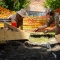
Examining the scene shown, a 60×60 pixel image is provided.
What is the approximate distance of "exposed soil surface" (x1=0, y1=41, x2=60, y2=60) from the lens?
5707 millimetres

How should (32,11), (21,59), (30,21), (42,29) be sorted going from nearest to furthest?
(21,59)
(42,29)
(30,21)
(32,11)

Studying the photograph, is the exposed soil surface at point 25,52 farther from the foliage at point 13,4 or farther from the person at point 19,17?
the foliage at point 13,4

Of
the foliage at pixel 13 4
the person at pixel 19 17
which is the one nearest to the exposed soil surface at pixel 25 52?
the person at pixel 19 17

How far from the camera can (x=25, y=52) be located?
20.9 feet

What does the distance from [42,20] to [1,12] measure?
600 cm

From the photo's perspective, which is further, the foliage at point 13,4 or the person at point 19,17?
the foliage at point 13,4

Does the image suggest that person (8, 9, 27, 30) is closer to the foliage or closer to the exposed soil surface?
the exposed soil surface

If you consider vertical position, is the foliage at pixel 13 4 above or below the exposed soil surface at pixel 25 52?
below

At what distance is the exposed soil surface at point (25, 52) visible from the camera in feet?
18.7

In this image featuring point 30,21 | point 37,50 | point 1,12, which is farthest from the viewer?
point 1,12

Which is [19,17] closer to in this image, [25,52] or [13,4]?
[25,52]

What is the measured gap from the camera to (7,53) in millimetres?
6195

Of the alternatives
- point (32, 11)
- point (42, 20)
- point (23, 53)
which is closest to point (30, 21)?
point (42, 20)

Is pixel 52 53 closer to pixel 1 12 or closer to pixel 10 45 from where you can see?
pixel 10 45
